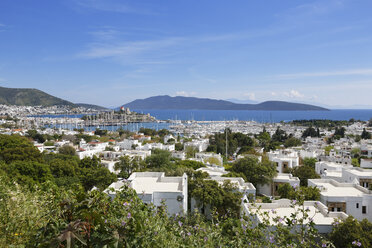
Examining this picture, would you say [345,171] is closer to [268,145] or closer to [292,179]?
[292,179]

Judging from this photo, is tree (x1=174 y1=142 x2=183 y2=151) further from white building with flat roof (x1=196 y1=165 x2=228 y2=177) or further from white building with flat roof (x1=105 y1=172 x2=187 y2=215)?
white building with flat roof (x1=105 y1=172 x2=187 y2=215)

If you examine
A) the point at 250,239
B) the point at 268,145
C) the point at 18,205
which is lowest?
the point at 268,145

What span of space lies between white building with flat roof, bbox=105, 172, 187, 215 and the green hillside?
149747 mm

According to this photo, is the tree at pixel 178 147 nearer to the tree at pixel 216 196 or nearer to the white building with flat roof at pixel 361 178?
the white building with flat roof at pixel 361 178

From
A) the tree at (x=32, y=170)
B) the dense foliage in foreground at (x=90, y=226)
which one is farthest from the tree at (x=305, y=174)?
the dense foliage in foreground at (x=90, y=226)

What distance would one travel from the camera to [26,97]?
15000 cm

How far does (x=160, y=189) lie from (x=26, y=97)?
16360 centimetres

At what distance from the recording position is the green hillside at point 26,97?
143 meters

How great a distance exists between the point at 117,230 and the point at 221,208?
8914mm

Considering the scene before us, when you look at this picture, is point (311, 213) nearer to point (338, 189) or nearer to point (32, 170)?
point (338, 189)

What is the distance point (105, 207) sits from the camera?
2.83 meters

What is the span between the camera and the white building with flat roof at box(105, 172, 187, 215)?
9.16 m

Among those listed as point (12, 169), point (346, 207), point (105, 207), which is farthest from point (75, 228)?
point (12, 169)

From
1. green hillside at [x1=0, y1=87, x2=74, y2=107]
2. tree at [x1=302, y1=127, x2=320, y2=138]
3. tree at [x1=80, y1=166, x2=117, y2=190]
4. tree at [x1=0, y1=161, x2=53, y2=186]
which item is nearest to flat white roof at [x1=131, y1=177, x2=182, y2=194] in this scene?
tree at [x1=80, y1=166, x2=117, y2=190]
